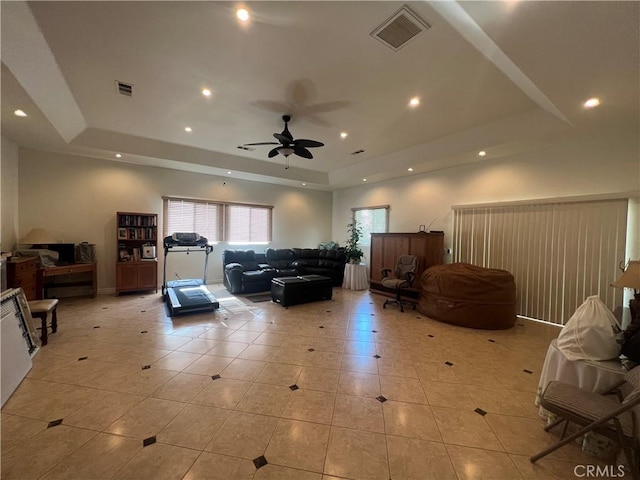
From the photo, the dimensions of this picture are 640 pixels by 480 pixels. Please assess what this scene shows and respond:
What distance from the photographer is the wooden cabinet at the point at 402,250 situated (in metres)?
5.59

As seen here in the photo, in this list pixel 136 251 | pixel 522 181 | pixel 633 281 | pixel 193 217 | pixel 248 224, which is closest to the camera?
pixel 633 281

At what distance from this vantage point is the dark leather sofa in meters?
6.04

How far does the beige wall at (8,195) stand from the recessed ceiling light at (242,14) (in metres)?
5.16

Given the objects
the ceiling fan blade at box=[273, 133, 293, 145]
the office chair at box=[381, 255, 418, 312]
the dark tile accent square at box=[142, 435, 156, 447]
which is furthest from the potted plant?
the dark tile accent square at box=[142, 435, 156, 447]

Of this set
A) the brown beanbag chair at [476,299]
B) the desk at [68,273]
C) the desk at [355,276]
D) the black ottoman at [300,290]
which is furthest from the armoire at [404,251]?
the desk at [68,273]

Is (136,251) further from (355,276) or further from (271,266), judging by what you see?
(355,276)

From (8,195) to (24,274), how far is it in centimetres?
165

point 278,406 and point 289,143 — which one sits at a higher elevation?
point 289,143

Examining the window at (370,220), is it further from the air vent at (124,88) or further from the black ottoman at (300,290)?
the air vent at (124,88)

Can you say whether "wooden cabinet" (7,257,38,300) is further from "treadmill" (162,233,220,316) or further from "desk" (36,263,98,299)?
"treadmill" (162,233,220,316)

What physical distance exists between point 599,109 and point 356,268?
5.19 m

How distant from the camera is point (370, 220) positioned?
777 centimetres

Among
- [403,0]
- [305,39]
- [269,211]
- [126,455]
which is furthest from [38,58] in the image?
[269,211]

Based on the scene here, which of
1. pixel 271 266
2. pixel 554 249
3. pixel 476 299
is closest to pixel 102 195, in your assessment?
pixel 271 266
